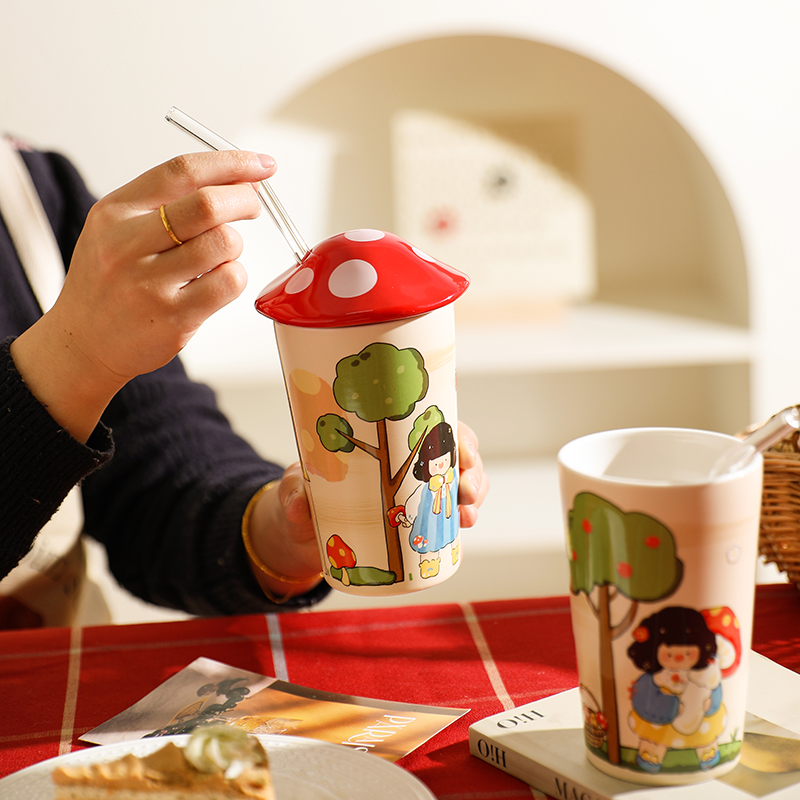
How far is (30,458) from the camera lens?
639 millimetres

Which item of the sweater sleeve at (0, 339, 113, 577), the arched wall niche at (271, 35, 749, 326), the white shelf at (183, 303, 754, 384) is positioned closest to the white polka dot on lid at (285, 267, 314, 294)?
the sweater sleeve at (0, 339, 113, 577)

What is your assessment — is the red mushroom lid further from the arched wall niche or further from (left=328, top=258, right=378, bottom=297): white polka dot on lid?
the arched wall niche

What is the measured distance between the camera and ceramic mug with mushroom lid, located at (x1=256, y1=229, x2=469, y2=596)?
19.0 inches

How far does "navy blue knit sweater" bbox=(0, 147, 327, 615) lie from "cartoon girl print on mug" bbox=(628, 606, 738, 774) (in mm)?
477

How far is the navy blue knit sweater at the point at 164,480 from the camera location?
0.87 meters

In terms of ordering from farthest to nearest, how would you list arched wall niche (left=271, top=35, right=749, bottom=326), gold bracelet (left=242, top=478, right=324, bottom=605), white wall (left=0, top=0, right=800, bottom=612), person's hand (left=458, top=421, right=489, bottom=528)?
arched wall niche (left=271, top=35, right=749, bottom=326) → white wall (left=0, top=0, right=800, bottom=612) → gold bracelet (left=242, top=478, right=324, bottom=605) → person's hand (left=458, top=421, right=489, bottom=528)

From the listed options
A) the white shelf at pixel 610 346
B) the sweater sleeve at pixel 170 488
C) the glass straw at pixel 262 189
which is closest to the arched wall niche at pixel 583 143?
the white shelf at pixel 610 346

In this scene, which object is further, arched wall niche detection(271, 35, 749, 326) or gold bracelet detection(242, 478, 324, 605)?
arched wall niche detection(271, 35, 749, 326)

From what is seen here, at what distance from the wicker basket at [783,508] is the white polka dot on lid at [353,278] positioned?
0.32 metres

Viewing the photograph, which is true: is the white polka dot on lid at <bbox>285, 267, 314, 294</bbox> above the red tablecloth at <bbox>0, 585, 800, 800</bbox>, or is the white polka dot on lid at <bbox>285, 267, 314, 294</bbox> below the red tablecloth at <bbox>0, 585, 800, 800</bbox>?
above

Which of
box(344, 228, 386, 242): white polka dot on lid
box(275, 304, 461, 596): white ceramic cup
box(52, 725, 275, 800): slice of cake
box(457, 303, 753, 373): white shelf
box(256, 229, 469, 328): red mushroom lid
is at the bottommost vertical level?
box(457, 303, 753, 373): white shelf

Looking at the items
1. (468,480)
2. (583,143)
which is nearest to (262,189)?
(468,480)

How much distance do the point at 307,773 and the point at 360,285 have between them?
0.25 metres

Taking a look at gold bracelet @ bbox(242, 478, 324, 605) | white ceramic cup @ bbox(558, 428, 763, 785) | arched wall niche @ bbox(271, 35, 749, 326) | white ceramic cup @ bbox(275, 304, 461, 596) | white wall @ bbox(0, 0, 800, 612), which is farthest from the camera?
arched wall niche @ bbox(271, 35, 749, 326)
